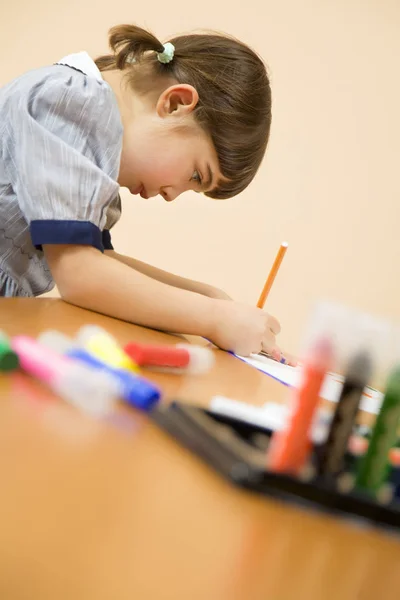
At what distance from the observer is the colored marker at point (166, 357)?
415 millimetres

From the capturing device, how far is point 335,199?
1.46 m

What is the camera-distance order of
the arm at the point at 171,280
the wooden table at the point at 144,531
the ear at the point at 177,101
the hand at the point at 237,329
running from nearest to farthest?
the wooden table at the point at 144,531
the hand at the point at 237,329
the ear at the point at 177,101
the arm at the point at 171,280

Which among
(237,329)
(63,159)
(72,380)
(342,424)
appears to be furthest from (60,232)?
(342,424)

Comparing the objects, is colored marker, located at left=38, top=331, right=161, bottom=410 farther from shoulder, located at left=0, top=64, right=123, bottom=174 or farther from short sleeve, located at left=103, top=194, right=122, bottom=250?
short sleeve, located at left=103, top=194, right=122, bottom=250

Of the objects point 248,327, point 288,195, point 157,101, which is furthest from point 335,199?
point 248,327

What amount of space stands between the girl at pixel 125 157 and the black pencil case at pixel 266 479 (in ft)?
1.24

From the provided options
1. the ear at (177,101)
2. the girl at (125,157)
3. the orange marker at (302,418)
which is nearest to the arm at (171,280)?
the girl at (125,157)

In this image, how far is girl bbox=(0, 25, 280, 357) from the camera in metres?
0.62

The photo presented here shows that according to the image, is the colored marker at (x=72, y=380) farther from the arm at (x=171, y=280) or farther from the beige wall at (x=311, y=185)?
the beige wall at (x=311, y=185)

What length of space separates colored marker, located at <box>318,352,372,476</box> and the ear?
61 centimetres

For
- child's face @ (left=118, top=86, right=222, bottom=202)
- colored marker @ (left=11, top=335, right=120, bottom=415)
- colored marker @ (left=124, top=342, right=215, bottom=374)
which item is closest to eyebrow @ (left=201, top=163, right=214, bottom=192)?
child's face @ (left=118, top=86, right=222, bottom=202)

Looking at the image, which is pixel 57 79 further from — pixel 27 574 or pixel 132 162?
pixel 27 574

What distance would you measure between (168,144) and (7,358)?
52cm

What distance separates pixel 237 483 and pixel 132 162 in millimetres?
633
